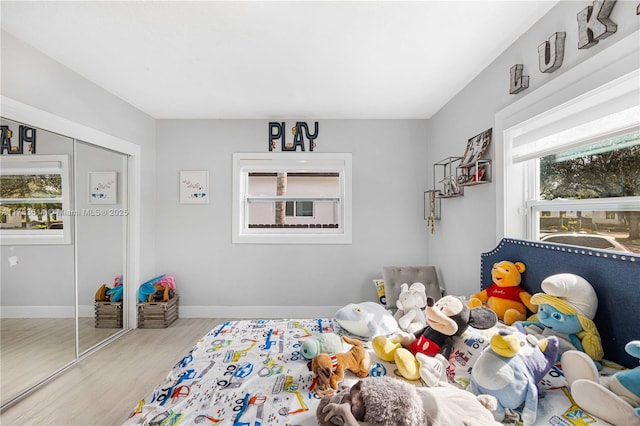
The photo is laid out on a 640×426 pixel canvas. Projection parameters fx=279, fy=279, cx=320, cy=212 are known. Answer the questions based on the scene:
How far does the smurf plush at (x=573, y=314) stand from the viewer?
4.18ft

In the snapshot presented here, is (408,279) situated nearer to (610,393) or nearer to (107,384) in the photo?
(610,393)

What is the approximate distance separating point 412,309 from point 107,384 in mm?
2631

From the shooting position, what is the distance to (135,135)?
3.28m

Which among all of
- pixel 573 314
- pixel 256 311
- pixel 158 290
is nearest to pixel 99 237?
pixel 158 290

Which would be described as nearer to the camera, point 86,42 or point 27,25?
point 27,25

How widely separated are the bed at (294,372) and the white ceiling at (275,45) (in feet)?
4.96

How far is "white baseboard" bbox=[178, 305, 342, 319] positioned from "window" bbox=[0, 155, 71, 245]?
1667 millimetres

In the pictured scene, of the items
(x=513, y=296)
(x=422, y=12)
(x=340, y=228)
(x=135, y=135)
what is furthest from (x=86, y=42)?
(x=513, y=296)

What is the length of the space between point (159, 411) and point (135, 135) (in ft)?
10.1

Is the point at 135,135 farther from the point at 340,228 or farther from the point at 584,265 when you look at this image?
the point at 584,265

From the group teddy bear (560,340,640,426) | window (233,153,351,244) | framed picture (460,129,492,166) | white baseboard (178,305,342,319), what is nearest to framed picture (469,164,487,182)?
framed picture (460,129,492,166)

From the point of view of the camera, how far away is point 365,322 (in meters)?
1.96

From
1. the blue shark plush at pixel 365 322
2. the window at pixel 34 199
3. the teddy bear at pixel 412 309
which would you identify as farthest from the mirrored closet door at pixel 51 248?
the teddy bear at pixel 412 309

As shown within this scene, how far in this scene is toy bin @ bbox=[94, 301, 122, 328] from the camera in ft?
9.46
